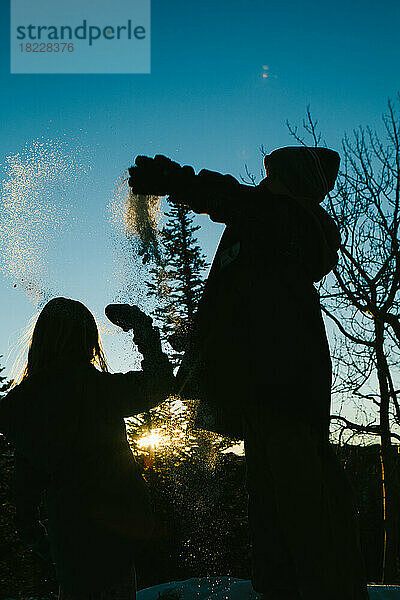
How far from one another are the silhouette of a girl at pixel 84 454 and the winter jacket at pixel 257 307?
272 millimetres

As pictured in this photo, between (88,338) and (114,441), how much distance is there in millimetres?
431

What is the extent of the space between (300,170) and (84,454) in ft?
3.87

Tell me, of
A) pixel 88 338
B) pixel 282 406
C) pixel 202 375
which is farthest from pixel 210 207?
pixel 88 338

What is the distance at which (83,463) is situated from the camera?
168 cm

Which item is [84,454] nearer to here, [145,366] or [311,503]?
[145,366]

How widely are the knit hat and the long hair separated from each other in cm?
96

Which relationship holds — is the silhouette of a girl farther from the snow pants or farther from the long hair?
the snow pants

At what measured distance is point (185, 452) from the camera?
10.8m

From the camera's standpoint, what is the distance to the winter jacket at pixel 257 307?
47.4 inches

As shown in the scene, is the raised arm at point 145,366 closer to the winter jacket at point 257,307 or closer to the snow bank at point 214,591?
the winter jacket at point 257,307

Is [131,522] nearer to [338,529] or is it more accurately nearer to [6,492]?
[338,529]

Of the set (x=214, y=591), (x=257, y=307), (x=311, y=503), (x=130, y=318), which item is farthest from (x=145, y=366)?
(x=214, y=591)

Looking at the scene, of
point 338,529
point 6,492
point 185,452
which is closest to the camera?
point 338,529

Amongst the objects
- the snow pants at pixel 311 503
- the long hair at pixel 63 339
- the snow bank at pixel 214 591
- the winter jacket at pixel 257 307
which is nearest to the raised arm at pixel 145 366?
the winter jacket at pixel 257 307
